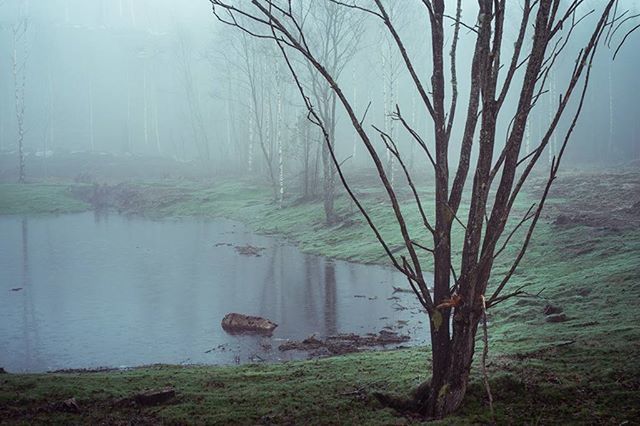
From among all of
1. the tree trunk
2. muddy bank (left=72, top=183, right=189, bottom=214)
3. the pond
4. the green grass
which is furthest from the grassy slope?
the green grass

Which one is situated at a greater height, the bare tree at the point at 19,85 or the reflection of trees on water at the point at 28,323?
the bare tree at the point at 19,85

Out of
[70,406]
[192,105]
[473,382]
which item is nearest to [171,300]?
[70,406]

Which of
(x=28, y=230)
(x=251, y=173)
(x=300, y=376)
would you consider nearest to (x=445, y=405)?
(x=300, y=376)

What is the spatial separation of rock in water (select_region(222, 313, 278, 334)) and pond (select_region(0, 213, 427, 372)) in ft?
0.80

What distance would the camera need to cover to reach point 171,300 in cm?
1375

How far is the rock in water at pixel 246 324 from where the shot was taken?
36.7 ft

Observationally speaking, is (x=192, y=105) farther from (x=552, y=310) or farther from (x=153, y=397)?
(x=153, y=397)

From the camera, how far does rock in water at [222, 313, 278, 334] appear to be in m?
11.2

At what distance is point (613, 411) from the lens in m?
3.58

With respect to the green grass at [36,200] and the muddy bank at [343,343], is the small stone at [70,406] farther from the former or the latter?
the green grass at [36,200]

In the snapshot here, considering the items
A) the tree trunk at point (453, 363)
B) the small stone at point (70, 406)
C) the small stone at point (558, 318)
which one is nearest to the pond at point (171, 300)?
the small stone at point (558, 318)

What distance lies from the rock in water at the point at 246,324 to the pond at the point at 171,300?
0.80 feet

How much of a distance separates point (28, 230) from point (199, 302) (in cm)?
1686

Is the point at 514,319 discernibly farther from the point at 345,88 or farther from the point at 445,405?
the point at 345,88
